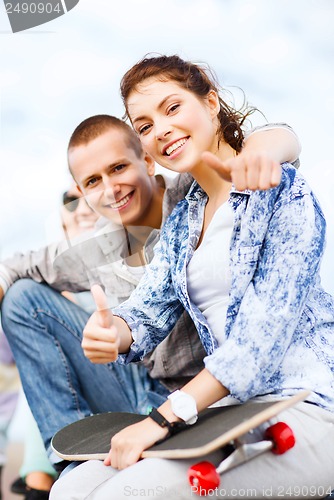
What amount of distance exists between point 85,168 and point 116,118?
15cm

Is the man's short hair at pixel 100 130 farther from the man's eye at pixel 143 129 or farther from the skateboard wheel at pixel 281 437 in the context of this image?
the skateboard wheel at pixel 281 437

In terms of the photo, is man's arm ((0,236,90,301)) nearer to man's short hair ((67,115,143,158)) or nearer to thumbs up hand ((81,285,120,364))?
man's short hair ((67,115,143,158))

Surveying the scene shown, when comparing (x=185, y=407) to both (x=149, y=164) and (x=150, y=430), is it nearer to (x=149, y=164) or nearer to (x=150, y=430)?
(x=150, y=430)

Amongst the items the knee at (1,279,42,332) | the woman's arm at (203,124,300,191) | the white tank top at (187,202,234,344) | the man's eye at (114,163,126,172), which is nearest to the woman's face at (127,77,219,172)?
the white tank top at (187,202,234,344)

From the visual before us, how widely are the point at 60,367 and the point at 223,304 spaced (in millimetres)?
555

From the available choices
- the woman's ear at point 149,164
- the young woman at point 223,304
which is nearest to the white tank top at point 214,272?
the young woman at point 223,304

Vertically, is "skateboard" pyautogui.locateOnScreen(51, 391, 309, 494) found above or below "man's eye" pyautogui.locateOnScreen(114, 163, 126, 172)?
below

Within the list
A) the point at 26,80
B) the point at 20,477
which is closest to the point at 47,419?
the point at 20,477

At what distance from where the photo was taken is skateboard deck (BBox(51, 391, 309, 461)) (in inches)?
28.5

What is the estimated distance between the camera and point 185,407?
842mm

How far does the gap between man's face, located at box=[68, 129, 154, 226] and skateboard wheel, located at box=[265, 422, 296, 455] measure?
73 cm

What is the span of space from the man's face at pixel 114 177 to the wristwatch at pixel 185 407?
2.15ft

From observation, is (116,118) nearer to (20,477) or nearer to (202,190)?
(202,190)

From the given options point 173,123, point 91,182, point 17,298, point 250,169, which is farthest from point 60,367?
point 250,169
